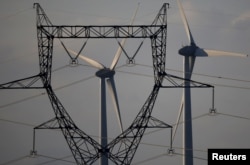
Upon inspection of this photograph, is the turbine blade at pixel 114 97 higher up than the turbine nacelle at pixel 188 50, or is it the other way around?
the turbine nacelle at pixel 188 50

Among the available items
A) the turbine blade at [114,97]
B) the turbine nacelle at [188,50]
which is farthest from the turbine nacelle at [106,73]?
the turbine nacelle at [188,50]

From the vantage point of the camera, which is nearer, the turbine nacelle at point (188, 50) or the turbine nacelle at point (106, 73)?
the turbine nacelle at point (188, 50)

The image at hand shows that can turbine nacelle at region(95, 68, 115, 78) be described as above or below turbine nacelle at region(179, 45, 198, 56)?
below

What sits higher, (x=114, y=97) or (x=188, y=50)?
(x=188, y=50)

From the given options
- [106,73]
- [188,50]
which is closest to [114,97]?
[106,73]

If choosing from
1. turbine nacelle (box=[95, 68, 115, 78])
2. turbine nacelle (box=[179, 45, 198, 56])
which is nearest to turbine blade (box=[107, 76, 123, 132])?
turbine nacelle (box=[95, 68, 115, 78])

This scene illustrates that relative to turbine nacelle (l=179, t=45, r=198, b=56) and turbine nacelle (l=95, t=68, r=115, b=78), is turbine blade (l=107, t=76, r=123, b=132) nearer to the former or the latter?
turbine nacelle (l=95, t=68, r=115, b=78)

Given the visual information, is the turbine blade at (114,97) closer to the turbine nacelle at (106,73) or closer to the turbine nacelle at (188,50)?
the turbine nacelle at (106,73)

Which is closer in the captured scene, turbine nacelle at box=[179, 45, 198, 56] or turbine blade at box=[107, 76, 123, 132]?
turbine blade at box=[107, 76, 123, 132]

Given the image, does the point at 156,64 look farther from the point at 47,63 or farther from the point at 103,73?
the point at 103,73

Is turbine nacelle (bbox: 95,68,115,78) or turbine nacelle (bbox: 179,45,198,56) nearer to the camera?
turbine nacelle (bbox: 179,45,198,56)

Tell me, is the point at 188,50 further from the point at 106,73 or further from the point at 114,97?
the point at 106,73

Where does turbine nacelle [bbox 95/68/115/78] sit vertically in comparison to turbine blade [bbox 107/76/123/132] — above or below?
above

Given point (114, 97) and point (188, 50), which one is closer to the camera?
point (114, 97)
